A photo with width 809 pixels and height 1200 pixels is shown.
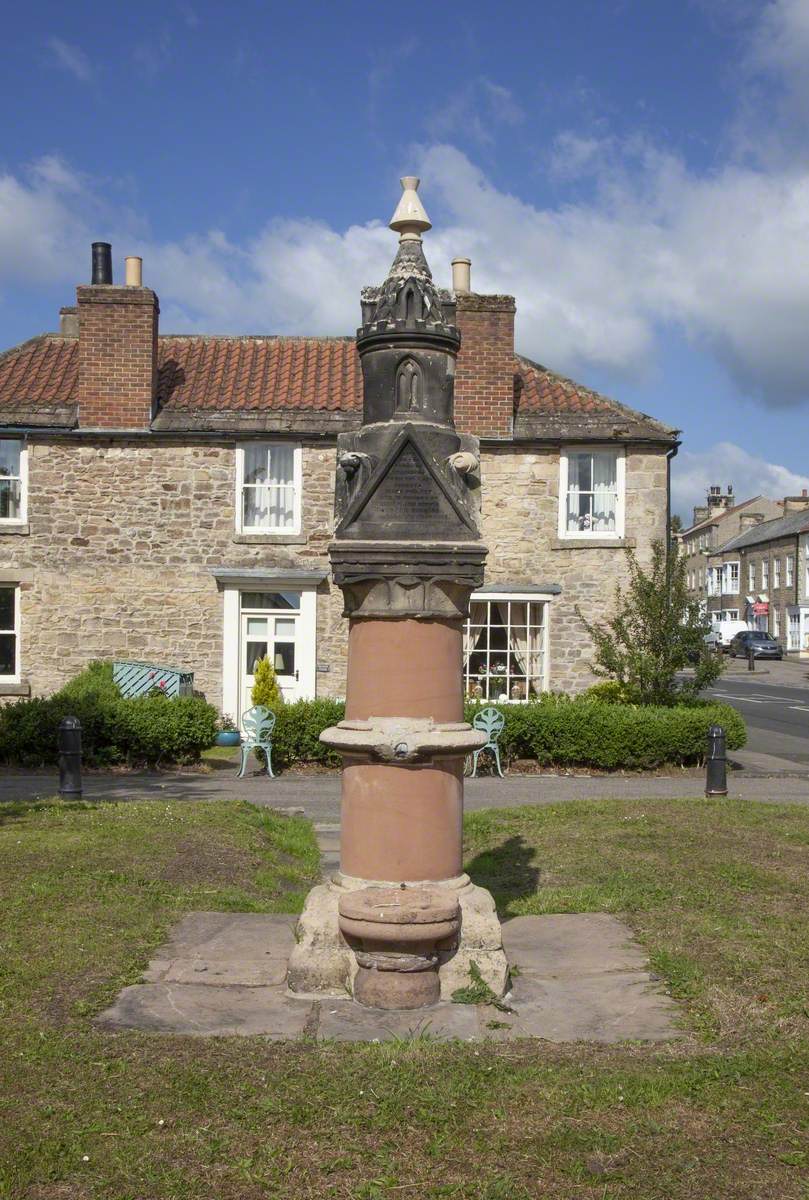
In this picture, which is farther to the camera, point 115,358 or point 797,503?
point 797,503

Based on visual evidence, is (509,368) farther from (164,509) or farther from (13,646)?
(13,646)

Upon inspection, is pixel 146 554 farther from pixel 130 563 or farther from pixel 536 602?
pixel 536 602

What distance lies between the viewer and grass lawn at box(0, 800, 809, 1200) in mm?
4094

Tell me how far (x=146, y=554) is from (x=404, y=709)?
15202 millimetres

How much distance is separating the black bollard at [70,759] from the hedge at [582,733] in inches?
179

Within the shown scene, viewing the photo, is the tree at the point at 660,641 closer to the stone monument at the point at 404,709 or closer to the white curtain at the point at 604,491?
the white curtain at the point at 604,491

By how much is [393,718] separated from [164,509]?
15.2 m

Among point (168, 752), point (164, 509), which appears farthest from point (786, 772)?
point (164, 509)

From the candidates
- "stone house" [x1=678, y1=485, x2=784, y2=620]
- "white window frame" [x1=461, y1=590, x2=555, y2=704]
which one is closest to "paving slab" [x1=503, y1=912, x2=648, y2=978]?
"white window frame" [x1=461, y1=590, x2=555, y2=704]

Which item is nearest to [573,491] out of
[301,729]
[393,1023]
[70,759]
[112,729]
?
[301,729]

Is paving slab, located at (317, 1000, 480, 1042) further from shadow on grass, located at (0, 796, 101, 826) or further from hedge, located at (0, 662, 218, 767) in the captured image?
hedge, located at (0, 662, 218, 767)

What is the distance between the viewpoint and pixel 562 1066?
16.6ft

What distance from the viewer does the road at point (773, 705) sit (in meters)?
23.0

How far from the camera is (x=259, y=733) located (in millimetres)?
17375
